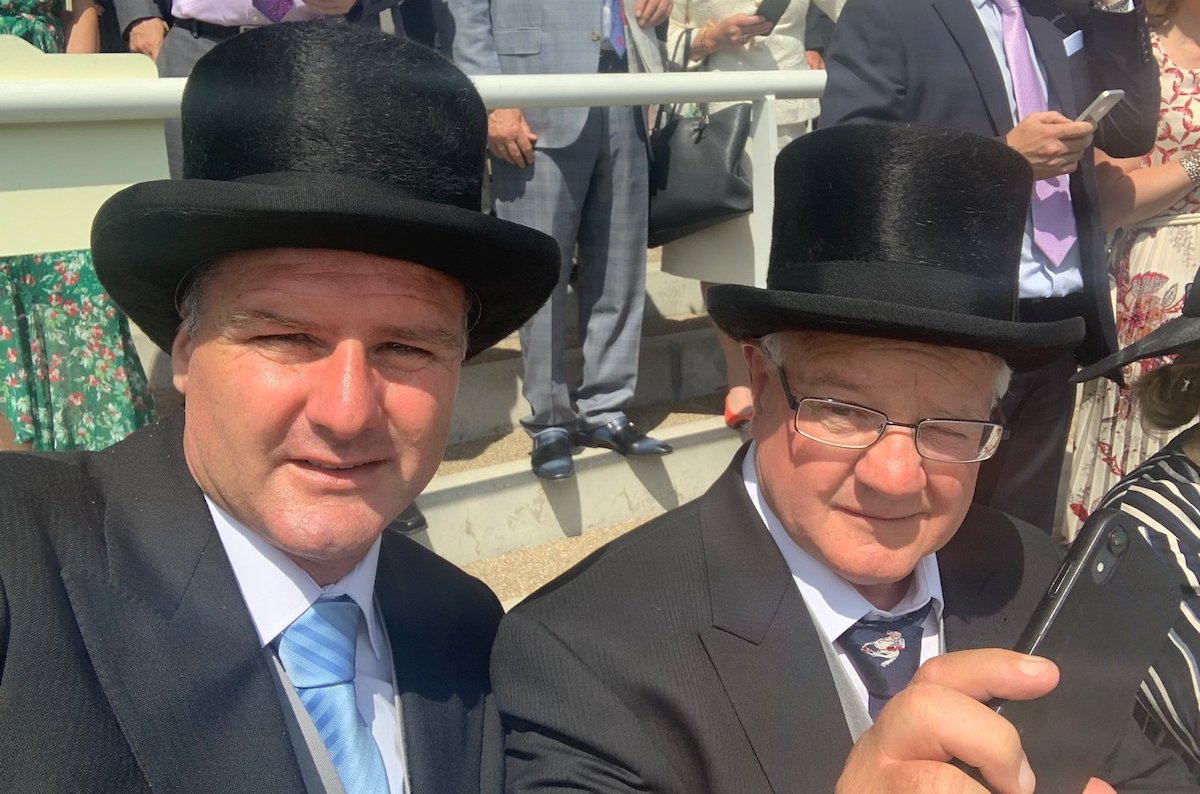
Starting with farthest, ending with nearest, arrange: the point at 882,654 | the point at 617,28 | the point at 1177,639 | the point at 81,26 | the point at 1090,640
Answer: the point at 617,28
the point at 81,26
the point at 1177,639
the point at 882,654
the point at 1090,640

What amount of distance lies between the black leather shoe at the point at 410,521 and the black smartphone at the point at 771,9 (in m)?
2.40

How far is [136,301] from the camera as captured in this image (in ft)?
5.36

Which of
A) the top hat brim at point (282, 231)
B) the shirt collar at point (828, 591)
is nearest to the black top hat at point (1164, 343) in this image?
the shirt collar at point (828, 591)

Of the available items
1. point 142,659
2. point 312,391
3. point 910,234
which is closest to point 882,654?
point 910,234

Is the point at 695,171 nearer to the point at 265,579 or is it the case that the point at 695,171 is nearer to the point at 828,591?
the point at 828,591

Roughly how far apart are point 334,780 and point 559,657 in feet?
1.21

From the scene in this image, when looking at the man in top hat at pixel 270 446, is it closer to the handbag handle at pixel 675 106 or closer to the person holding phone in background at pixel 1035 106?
the person holding phone in background at pixel 1035 106

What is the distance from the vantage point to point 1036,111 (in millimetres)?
2855

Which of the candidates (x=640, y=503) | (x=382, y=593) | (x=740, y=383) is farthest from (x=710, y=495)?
(x=740, y=383)

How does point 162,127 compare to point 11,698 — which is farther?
point 162,127

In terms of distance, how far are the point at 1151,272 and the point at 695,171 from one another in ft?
5.44

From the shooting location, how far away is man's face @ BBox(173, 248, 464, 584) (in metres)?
1.44

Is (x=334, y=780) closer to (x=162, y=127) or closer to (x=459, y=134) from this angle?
(x=459, y=134)

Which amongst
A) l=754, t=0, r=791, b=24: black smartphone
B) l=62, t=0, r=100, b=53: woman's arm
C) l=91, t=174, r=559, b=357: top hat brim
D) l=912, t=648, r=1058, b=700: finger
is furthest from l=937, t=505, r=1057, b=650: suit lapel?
l=62, t=0, r=100, b=53: woman's arm
